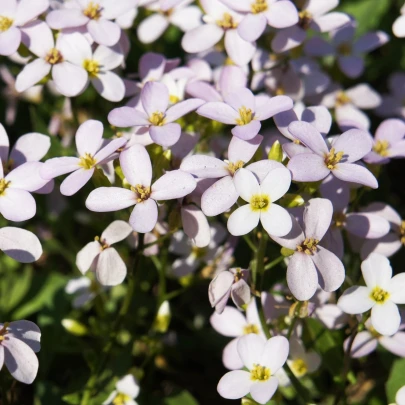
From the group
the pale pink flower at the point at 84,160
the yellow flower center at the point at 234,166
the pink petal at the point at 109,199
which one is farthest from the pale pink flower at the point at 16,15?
the yellow flower center at the point at 234,166

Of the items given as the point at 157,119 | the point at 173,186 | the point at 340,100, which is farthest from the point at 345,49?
the point at 173,186

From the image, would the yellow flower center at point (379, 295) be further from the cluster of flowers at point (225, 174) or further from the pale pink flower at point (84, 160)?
the pale pink flower at point (84, 160)

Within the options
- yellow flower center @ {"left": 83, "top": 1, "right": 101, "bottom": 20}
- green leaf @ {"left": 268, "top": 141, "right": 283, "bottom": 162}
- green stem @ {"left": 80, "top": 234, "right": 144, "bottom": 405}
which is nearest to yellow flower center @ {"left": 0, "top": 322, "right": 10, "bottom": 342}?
green stem @ {"left": 80, "top": 234, "right": 144, "bottom": 405}

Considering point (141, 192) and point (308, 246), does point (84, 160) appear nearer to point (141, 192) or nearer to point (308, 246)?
point (141, 192)

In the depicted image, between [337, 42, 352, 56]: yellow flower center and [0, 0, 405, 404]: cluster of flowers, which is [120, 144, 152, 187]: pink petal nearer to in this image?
[0, 0, 405, 404]: cluster of flowers

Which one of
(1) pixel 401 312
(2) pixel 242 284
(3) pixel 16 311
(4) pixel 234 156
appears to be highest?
(4) pixel 234 156

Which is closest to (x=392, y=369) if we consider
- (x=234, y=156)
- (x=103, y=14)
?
(x=234, y=156)

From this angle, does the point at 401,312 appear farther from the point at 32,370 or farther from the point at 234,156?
the point at 32,370
